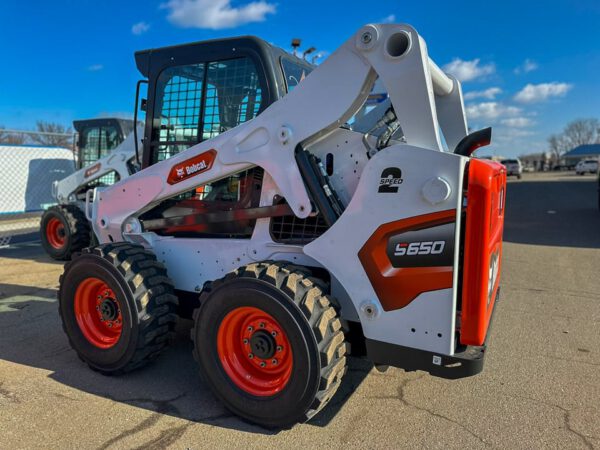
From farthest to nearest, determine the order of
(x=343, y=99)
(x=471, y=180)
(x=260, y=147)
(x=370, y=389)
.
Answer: (x=370, y=389), (x=260, y=147), (x=343, y=99), (x=471, y=180)

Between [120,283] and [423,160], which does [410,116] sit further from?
[120,283]

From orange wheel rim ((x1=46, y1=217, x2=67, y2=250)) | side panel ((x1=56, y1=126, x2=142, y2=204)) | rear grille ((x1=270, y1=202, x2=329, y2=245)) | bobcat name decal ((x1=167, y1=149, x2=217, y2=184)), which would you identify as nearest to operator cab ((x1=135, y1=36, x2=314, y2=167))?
bobcat name decal ((x1=167, y1=149, x2=217, y2=184))

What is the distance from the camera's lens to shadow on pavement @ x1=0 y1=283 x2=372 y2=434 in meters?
3.06

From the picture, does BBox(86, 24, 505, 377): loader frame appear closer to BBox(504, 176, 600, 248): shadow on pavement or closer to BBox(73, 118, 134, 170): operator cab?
BBox(73, 118, 134, 170): operator cab

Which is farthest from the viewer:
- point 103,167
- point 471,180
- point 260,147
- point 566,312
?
point 103,167

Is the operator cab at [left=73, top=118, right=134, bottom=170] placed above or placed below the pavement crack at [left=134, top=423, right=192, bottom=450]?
above

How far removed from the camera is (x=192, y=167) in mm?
3465

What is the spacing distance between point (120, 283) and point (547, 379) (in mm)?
3391

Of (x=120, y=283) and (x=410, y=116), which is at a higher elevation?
(x=410, y=116)

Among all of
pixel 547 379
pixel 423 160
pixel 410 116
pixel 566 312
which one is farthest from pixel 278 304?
pixel 566 312

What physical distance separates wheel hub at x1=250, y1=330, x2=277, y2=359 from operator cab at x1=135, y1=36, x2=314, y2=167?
171 cm

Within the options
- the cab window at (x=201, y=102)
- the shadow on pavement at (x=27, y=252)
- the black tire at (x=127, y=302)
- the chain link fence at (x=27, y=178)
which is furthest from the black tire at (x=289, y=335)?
the chain link fence at (x=27, y=178)

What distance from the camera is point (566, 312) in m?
5.26

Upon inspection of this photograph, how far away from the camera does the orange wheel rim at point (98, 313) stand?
3.59 meters
